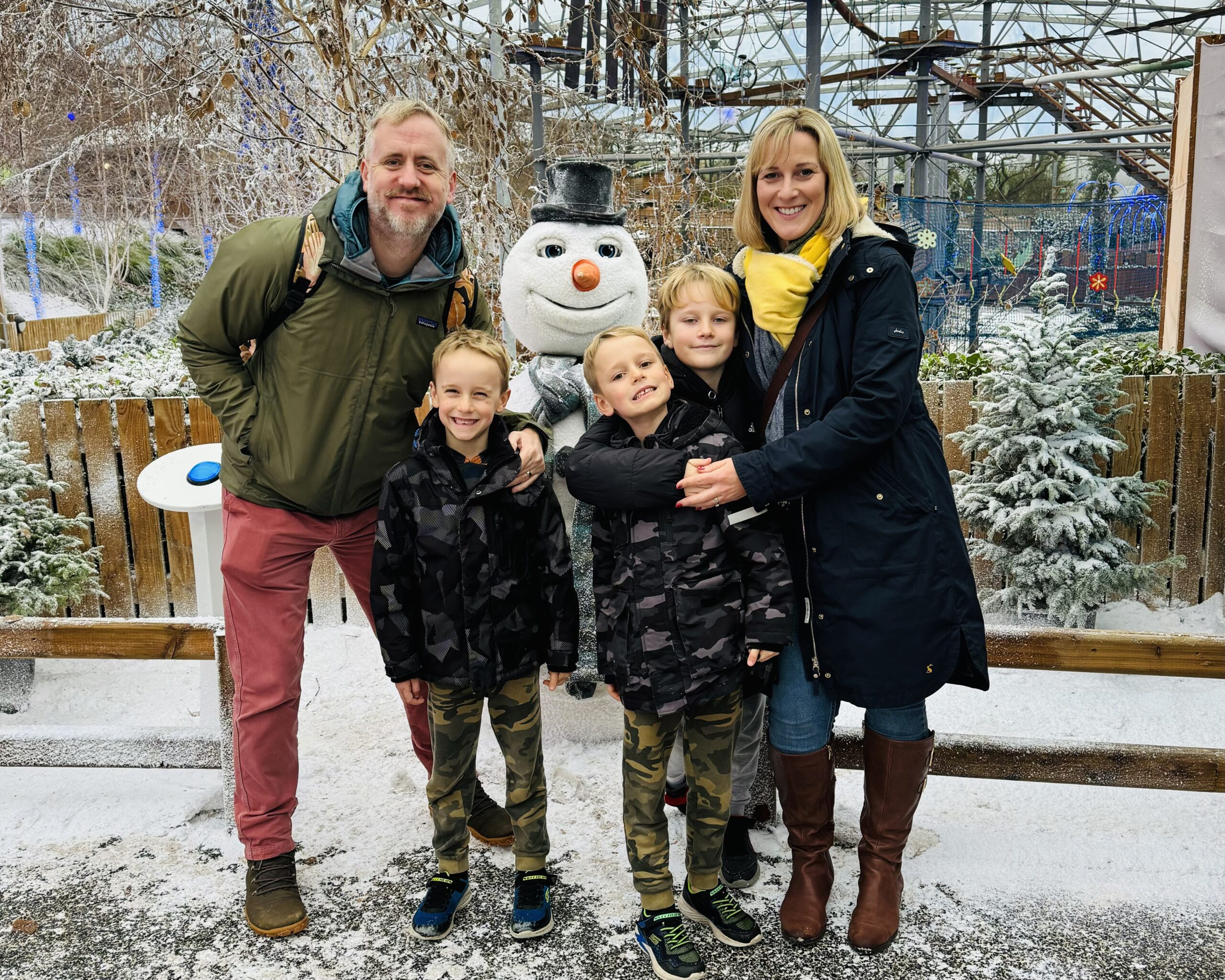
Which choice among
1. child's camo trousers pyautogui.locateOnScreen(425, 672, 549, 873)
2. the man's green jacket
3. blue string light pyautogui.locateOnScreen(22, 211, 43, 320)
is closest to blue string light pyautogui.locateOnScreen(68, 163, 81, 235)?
blue string light pyautogui.locateOnScreen(22, 211, 43, 320)

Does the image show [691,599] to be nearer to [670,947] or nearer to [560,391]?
[670,947]

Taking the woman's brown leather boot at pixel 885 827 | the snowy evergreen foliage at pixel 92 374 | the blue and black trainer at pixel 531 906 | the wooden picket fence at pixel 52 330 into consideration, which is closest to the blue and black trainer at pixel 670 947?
the blue and black trainer at pixel 531 906

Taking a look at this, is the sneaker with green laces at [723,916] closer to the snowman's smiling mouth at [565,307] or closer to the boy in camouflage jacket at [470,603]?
the boy in camouflage jacket at [470,603]

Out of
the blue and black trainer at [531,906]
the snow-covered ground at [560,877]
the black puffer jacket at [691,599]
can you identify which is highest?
the black puffer jacket at [691,599]

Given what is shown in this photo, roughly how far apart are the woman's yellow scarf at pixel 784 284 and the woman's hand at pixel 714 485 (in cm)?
38

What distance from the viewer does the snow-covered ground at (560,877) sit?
2447 millimetres

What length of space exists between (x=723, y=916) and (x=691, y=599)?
0.89 m

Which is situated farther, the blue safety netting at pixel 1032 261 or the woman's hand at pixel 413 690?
the blue safety netting at pixel 1032 261

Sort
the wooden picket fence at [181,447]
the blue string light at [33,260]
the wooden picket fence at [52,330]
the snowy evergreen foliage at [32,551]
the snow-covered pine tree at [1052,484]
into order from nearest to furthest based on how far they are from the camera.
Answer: the snowy evergreen foliage at [32,551], the snow-covered pine tree at [1052,484], the wooden picket fence at [181,447], the wooden picket fence at [52,330], the blue string light at [33,260]

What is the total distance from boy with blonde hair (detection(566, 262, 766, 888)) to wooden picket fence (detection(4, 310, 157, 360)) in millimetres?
15597

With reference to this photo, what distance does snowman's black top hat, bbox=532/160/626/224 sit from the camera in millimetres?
3301

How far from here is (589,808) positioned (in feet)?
10.5

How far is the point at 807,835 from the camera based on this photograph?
2.51 meters

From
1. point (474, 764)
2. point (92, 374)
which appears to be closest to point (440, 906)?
point (474, 764)
